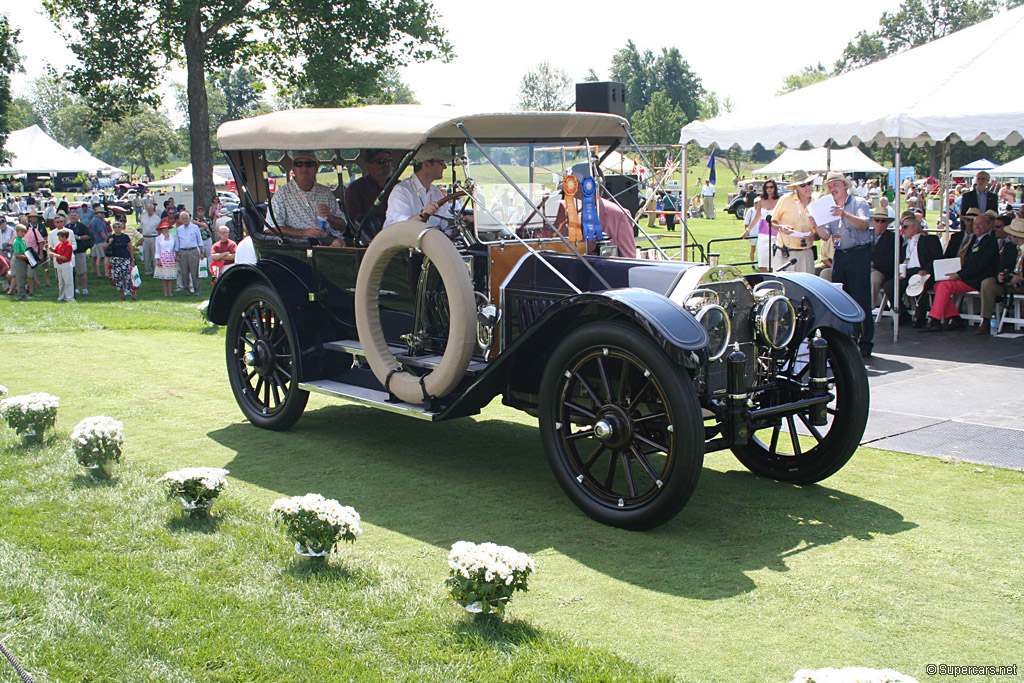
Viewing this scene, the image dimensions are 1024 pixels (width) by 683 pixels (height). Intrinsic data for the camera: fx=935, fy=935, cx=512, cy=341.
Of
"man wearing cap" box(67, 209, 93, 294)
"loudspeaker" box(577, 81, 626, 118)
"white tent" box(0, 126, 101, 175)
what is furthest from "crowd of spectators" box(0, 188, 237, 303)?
"white tent" box(0, 126, 101, 175)

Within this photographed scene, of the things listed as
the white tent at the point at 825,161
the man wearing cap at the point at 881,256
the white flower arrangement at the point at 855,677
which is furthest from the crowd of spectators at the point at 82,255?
the white tent at the point at 825,161

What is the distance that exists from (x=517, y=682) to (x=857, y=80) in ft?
35.4

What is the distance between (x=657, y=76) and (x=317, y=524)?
109029mm

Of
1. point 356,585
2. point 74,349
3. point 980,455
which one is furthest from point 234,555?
point 74,349

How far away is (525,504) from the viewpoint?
5461 millimetres

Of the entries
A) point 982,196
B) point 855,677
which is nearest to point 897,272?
point 982,196

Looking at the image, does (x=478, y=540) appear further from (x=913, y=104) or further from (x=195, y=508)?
(x=913, y=104)

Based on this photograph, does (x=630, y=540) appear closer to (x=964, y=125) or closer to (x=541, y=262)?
(x=541, y=262)

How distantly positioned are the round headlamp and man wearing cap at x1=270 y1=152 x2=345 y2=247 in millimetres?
3399

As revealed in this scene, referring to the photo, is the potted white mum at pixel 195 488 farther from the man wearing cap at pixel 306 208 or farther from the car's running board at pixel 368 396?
the man wearing cap at pixel 306 208

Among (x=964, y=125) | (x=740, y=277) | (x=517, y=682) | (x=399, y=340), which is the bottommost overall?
(x=517, y=682)

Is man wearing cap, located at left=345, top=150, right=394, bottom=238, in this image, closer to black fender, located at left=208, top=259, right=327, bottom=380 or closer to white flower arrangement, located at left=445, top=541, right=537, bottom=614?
black fender, located at left=208, top=259, right=327, bottom=380

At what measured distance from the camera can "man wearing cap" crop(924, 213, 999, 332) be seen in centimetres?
1063

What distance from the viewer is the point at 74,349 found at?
11320 mm
